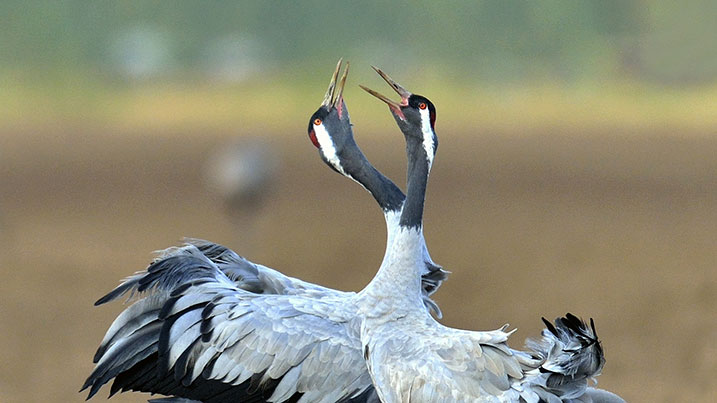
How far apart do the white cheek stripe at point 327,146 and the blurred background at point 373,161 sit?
8.71 ft

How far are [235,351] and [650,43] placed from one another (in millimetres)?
27845

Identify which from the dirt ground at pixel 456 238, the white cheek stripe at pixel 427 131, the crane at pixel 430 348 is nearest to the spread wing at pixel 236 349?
the crane at pixel 430 348

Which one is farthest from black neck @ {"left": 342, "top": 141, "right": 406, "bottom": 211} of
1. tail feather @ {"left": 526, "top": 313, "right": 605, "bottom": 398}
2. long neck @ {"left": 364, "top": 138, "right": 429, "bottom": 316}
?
tail feather @ {"left": 526, "top": 313, "right": 605, "bottom": 398}

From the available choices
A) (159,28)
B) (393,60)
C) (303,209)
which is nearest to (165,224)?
(303,209)

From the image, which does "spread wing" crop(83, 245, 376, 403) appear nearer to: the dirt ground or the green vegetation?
the dirt ground

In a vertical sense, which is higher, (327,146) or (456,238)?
(327,146)

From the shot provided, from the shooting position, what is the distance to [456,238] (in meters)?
12.7

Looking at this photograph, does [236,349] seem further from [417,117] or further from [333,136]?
[417,117]

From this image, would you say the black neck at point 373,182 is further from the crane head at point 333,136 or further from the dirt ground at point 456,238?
the dirt ground at point 456,238

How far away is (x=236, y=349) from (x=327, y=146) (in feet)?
2.97

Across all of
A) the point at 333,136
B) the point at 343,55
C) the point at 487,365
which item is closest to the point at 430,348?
the point at 487,365

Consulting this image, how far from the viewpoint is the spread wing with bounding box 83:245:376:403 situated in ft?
16.5

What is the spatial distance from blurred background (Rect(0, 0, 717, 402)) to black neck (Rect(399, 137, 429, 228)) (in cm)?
290

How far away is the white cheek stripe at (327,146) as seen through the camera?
17.7ft
